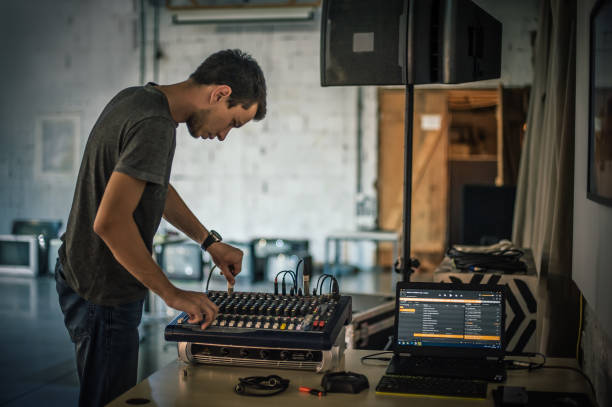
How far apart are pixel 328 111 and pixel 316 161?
0.67 m

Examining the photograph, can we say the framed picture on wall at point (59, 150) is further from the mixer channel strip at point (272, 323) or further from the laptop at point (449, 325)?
the laptop at point (449, 325)

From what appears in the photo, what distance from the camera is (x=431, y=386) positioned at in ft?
4.86

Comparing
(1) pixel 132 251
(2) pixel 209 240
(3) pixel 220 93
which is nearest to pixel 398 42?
(3) pixel 220 93

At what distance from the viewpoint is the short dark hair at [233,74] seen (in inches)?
62.5

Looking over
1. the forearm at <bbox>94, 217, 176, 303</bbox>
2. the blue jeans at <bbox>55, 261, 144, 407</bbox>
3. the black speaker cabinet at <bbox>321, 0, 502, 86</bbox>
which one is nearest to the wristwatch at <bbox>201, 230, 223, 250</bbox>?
the blue jeans at <bbox>55, 261, 144, 407</bbox>

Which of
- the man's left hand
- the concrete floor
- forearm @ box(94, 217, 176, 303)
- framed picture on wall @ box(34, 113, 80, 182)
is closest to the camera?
forearm @ box(94, 217, 176, 303)

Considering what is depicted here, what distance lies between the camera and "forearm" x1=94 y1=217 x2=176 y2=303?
4.57 ft

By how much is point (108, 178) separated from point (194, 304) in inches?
14.7

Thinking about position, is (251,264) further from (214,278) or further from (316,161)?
(316,161)

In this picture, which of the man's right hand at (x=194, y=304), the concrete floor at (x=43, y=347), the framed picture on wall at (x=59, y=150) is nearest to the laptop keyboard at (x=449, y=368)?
the man's right hand at (x=194, y=304)

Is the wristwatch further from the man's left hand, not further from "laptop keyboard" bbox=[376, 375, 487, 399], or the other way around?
"laptop keyboard" bbox=[376, 375, 487, 399]

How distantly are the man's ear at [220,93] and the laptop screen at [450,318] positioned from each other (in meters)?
0.67

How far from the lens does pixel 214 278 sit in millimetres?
7676

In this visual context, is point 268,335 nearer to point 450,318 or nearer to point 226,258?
point 226,258
